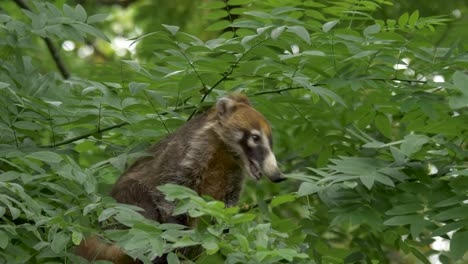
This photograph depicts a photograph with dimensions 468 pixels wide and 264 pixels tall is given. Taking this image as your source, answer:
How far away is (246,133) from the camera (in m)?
6.91

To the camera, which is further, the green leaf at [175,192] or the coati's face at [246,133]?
the coati's face at [246,133]

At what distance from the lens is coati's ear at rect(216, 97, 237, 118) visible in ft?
22.7

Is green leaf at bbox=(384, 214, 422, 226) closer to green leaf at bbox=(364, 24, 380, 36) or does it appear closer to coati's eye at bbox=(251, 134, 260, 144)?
green leaf at bbox=(364, 24, 380, 36)

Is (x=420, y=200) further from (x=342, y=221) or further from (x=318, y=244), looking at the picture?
(x=318, y=244)

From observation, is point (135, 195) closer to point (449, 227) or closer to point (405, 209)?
point (405, 209)

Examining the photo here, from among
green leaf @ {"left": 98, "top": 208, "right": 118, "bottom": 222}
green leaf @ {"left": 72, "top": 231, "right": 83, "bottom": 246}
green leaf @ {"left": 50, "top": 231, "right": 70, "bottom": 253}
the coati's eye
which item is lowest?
the coati's eye

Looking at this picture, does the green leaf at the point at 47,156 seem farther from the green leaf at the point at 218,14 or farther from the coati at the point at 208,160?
the green leaf at the point at 218,14

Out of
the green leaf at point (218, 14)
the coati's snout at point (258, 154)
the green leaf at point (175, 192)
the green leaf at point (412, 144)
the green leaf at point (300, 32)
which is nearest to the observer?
the green leaf at point (175, 192)

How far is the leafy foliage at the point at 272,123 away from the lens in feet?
17.6

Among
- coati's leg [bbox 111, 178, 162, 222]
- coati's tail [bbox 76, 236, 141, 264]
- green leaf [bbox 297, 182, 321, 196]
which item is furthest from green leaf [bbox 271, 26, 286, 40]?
coati's leg [bbox 111, 178, 162, 222]

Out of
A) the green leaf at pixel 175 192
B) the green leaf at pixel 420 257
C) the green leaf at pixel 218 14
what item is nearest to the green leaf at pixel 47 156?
the green leaf at pixel 175 192

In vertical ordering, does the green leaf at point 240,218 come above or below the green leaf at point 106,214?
above

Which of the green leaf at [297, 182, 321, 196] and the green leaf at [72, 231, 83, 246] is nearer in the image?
the green leaf at [72, 231, 83, 246]

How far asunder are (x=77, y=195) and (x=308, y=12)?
229 centimetres
